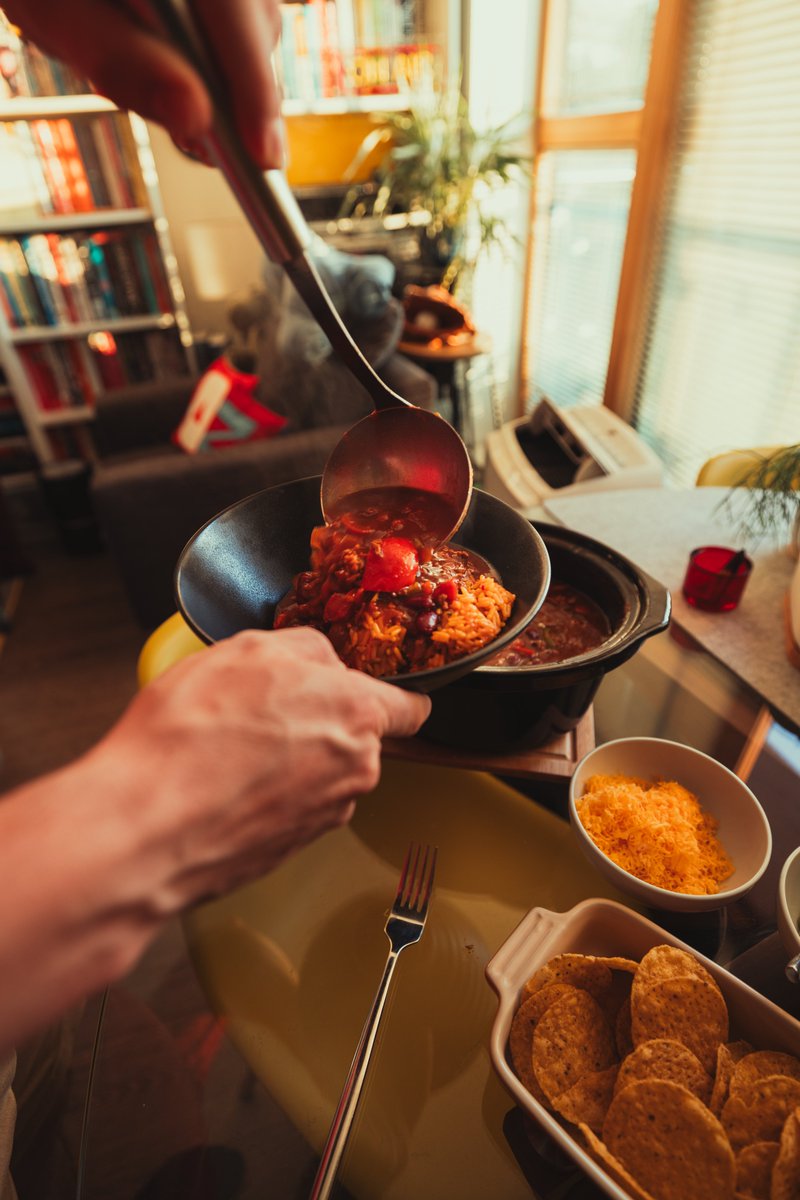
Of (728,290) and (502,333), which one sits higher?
(728,290)

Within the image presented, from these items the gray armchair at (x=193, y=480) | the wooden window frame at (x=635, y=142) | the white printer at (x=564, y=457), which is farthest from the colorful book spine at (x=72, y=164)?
the white printer at (x=564, y=457)

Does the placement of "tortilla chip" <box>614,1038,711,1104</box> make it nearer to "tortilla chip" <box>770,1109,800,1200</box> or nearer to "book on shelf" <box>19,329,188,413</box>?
"tortilla chip" <box>770,1109,800,1200</box>

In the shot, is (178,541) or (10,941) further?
(178,541)

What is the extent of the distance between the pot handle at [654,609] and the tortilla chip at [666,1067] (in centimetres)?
43

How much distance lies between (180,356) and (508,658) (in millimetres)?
3297

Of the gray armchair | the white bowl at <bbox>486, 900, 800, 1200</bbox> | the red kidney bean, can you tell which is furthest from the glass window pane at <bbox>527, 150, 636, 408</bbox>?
the white bowl at <bbox>486, 900, 800, 1200</bbox>

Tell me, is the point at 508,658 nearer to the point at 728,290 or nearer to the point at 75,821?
the point at 75,821

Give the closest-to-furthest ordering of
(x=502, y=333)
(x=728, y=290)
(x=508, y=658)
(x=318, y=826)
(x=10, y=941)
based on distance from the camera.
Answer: (x=10, y=941), (x=318, y=826), (x=508, y=658), (x=728, y=290), (x=502, y=333)

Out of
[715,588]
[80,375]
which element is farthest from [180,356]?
[715,588]

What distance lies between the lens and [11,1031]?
330mm

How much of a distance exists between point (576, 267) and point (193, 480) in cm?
240

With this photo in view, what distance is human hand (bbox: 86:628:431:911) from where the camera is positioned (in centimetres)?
39

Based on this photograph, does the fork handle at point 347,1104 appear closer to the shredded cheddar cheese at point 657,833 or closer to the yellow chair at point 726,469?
the shredded cheddar cheese at point 657,833

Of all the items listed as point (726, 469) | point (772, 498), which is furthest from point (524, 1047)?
point (726, 469)
